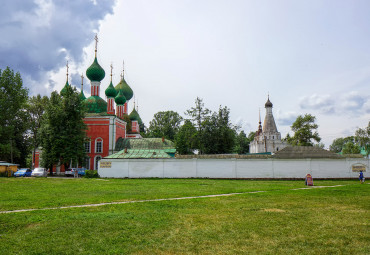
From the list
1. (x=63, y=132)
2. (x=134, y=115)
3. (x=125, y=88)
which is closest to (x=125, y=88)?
(x=125, y=88)

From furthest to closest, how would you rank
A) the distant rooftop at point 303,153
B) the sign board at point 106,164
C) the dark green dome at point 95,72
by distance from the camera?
1. the dark green dome at point 95,72
2. the distant rooftop at point 303,153
3. the sign board at point 106,164

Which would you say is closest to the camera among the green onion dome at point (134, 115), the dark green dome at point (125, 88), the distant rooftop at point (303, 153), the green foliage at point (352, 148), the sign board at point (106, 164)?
the sign board at point (106, 164)

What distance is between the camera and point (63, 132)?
113 ft

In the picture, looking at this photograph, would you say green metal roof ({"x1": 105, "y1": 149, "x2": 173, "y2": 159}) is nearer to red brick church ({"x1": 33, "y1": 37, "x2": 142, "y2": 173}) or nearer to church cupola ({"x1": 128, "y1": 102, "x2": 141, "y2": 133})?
red brick church ({"x1": 33, "y1": 37, "x2": 142, "y2": 173})

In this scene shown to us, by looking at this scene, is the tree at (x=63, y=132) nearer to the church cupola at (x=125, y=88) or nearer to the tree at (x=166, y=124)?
the church cupola at (x=125, y=88)

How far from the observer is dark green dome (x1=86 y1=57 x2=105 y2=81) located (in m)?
43.9

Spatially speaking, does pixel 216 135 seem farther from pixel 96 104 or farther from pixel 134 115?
pixel 134 115

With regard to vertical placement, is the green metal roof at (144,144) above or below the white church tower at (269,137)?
below

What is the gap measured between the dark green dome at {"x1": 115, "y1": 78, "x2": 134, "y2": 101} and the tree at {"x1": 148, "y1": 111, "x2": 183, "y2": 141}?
1392 centimetres

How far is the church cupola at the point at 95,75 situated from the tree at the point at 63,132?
842 cm

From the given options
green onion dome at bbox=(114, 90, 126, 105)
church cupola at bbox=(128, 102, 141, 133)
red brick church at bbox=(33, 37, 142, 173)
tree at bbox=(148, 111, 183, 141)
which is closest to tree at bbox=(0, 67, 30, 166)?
red brick church at bbox=(33, 37, 142, 173)

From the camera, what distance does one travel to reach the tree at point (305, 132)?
51719 mm

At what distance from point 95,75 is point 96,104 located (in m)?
4.19

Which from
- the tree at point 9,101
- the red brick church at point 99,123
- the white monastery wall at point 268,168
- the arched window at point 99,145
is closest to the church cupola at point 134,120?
the red brick church at point 99,123
